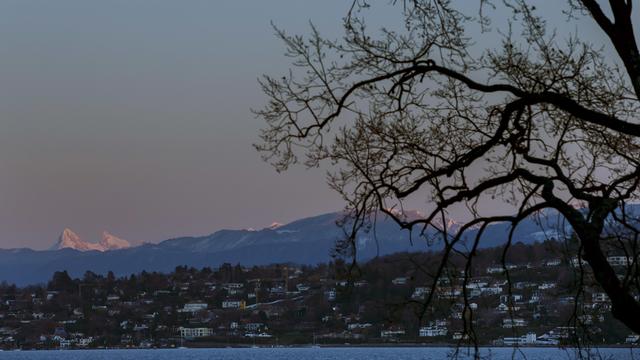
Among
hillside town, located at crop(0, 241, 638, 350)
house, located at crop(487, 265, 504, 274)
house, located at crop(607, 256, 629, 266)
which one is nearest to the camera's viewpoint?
hillside town, located at crop(0, 241, 638, 350)

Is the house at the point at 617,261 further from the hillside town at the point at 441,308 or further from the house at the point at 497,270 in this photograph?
the house at the point at 497,270

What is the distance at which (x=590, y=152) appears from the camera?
988 cm

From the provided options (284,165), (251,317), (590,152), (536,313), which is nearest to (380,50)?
(284,165)

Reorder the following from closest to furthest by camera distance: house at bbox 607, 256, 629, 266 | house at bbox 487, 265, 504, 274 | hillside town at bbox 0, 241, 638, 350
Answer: hillside town at bbox 0, 241, 638, 350 → house at bbox 487, 265, 504, 274 → house at bbox 607, 256, 629, 266

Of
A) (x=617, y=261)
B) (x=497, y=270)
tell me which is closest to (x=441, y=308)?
(x=617, y=261)

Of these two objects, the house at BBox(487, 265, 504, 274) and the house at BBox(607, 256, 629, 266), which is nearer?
the house at BBox(487, 265, 504, 274)

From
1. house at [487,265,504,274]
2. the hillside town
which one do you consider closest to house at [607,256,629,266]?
the hillside town

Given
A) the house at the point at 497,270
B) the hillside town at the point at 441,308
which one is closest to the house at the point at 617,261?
the hillside town at the point at 441,308

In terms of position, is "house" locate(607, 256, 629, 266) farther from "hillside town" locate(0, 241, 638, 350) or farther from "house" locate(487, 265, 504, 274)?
"house" locate(487, 265, 504, 274)

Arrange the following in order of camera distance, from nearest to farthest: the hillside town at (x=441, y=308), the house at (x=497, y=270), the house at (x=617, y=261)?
the hillside town at (x=441, y=308), the house at (x=497, y=270), the house at (x=617, y=261)

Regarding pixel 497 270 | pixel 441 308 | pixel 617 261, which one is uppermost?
pixel 497 270

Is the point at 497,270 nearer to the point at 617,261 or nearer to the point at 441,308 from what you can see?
the point at 617,261

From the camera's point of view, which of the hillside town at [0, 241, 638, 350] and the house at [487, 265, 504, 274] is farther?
the house at [487, 265, 504, 274]

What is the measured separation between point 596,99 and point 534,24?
2.38ft
